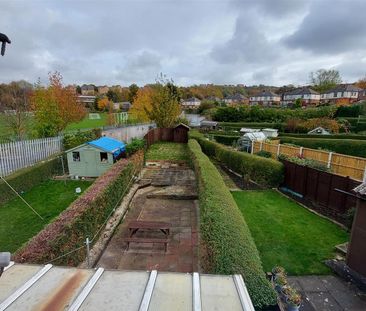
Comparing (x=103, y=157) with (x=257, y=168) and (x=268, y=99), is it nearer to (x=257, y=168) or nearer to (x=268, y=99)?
(x=257, y=168)

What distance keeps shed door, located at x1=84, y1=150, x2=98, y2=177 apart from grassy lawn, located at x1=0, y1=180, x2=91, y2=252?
734 millimetres

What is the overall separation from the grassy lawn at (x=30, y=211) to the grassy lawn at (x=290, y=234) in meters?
7.51

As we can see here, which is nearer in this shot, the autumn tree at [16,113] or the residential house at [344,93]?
the autumn tree at [16,113]

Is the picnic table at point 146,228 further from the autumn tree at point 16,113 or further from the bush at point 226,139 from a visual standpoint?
the bush at point 226,139

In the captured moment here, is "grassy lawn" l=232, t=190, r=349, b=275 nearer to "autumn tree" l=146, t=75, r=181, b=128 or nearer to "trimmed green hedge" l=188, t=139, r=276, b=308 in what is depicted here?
"trimmed green hedge" l=188, t=139, r=276, b=308

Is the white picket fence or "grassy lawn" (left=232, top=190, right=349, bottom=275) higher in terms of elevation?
the white picket fence

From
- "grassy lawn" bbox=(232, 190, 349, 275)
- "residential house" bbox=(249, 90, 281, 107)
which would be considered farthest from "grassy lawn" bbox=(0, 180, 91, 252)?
"residential house" bbox=(249, 90, 281, 107)

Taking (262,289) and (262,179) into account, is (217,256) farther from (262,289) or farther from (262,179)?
(262,179)

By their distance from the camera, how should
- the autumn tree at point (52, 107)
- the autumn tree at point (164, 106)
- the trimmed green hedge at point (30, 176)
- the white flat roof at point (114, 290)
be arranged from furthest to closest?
the autumn tree at point (164, 106)
the autumn tree at point (52, 107)
the trimmed green hedge at point (30, 176)
the white flat roof at point (114, 290)

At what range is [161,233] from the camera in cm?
762

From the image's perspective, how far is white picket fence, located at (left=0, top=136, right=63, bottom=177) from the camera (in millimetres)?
11773

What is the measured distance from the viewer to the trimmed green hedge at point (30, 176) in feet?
34.0

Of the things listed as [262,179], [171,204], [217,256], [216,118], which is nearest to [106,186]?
[171,204]

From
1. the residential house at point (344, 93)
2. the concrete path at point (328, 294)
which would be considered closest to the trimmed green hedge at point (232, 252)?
the concrete path at point (328, 294)
